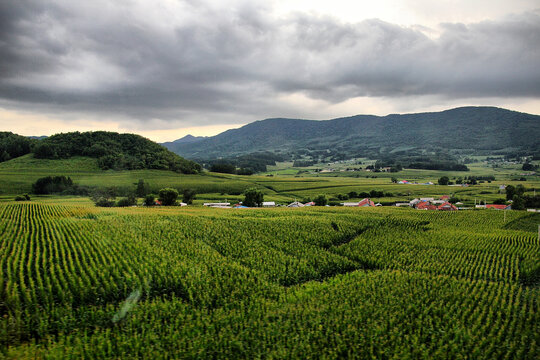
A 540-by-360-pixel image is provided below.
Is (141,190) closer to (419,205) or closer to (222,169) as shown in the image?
(222,169)

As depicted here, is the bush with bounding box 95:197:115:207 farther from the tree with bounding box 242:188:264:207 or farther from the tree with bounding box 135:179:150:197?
Answer: the tree with bounding box 242:188:264:207

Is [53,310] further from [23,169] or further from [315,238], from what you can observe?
[23,169]

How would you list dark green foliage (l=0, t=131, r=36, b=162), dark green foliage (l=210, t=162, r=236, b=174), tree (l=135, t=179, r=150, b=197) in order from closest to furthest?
tree (l=135, t=179, r=150, b=197)
dark green foliage (l=0, t=131, r=36, b=162)
dark green foliage (l=210, t=162, r=236, b=174)

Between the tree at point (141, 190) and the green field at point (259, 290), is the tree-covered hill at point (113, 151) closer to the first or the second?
the tree at point (141, 190)

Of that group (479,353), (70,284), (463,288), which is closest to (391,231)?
(463,288)

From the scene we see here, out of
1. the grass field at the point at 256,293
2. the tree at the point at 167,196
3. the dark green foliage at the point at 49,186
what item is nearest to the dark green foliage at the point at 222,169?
the dark green foliage at the point at 49,186

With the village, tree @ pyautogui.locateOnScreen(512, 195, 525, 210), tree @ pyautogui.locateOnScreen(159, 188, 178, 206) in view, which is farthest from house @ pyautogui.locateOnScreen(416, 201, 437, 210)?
tree @ pyautogui.locateOnScreen(159, 188, 178, 206)

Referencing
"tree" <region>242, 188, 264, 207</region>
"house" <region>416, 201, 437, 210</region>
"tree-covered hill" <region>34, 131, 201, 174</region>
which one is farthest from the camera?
"tree-covered hill" <region>34, 131, 201, 174</region>
